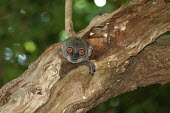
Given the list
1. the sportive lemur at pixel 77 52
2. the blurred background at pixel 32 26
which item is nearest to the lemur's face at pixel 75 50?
the sportive lemur at pixel 77 52

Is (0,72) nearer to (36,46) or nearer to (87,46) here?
(36,46)

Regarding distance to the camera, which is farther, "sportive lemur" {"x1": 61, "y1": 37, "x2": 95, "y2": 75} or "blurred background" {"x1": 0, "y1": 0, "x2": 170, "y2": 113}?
"blurred background" {"x1": 0, "y1": 0, "x2": 170, "y2": 113}

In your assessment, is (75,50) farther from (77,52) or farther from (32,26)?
(32,26)

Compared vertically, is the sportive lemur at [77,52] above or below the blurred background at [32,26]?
below

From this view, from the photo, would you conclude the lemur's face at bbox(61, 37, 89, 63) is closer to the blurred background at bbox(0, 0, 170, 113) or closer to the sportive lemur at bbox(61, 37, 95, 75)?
the sportive lemur at bbox(61, 37, 95, 75)

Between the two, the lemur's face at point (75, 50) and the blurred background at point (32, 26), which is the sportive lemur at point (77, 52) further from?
the blurred background at point (32, 26)

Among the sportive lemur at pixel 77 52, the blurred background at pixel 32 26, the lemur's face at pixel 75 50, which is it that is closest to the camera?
the sportive lemur at pixel 77 52

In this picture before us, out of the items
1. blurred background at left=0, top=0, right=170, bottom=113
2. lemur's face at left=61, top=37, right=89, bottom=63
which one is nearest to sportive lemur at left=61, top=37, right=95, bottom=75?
lemur's face at left=61, top=37, right=89, bottom=63
